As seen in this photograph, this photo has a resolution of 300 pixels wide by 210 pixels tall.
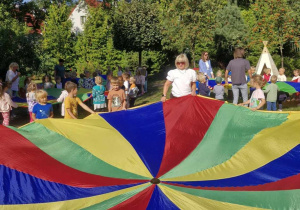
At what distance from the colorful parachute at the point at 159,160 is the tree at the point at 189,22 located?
465 inches

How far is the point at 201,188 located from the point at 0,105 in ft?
15.5

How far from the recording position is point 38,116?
6.23m

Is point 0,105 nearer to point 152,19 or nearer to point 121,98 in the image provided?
point 121,98

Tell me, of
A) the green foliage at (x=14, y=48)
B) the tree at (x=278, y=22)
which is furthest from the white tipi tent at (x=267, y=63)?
the green foliage at (x=14, y=48)

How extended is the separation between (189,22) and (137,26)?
238 centimetres

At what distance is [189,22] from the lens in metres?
17.5

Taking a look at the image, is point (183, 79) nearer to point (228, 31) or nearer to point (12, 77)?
point (12, 77)

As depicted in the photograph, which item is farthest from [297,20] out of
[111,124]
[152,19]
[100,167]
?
[100,167]

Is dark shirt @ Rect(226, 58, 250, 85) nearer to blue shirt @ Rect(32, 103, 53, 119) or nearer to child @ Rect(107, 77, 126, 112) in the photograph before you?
child @ Rect(107, 77, 126, 112)

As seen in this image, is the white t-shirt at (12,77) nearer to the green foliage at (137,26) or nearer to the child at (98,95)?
the child at (98,95)

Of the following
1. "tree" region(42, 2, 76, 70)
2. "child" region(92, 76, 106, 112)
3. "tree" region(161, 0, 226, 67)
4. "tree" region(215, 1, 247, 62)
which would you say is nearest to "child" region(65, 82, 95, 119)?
"child" region(92, 76, 106, 112)

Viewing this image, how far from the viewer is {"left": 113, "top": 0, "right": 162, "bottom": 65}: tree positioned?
55.0 feet

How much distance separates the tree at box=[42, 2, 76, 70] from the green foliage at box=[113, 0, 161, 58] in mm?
7455

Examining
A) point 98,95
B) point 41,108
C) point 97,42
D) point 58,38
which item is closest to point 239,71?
point 98,95
